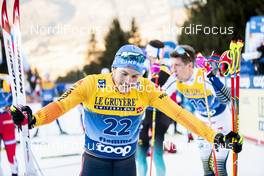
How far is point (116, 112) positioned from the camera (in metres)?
2.12

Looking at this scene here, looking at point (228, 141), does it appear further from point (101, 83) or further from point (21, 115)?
point (21, 115)

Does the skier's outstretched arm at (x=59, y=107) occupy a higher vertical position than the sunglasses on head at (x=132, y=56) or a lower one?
lower

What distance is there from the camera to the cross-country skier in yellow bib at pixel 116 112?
209 centimetres

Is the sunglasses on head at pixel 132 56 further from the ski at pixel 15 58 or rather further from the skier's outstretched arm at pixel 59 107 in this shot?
the ski at pixel 15 58

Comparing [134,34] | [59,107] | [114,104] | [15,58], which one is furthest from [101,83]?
[134,34]

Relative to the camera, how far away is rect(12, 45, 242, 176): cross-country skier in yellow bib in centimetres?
209

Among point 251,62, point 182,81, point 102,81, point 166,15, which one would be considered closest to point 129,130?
point 102,81

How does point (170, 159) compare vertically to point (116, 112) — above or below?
below

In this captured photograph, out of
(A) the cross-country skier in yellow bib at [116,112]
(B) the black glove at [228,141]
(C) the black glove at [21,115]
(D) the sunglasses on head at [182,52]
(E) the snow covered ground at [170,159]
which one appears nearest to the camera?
(C) the black glove at [21,115]

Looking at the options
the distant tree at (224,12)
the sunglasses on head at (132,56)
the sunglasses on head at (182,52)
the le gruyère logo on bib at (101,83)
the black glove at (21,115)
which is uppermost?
the distant tree at (224,12)

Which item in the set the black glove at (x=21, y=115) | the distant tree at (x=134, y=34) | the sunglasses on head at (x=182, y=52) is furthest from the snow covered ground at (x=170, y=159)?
the black glove at (x=21, y=115)

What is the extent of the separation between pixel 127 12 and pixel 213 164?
2.41m

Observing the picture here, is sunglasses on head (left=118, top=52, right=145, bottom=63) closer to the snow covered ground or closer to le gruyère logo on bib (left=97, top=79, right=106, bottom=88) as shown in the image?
le gruyère logo on bib (left=97, top=79, right=106, bottom=88)

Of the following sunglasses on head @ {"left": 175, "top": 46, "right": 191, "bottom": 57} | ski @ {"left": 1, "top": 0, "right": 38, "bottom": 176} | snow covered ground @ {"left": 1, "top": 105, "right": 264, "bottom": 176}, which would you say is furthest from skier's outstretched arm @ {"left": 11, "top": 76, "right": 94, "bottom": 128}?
snow covered ground @ {"left": 1, "top": 105, "right": 264, "bottom": 176}
